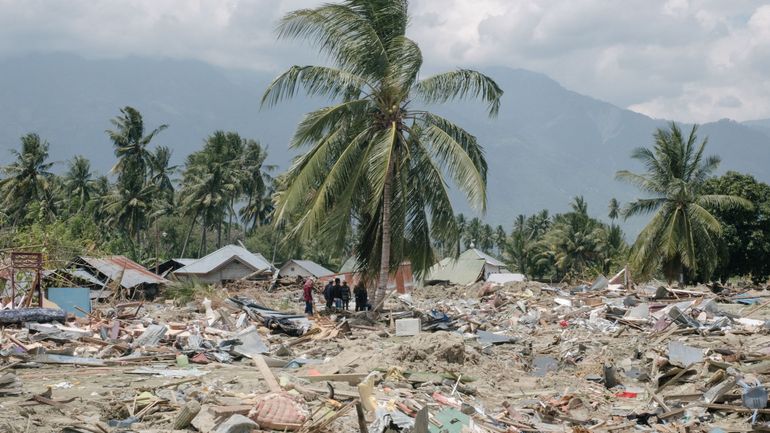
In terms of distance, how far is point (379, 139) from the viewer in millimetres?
18547

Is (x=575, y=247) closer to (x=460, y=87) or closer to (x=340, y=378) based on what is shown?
(x=460, y=87)

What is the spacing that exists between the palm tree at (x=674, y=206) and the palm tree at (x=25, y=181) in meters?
37.4

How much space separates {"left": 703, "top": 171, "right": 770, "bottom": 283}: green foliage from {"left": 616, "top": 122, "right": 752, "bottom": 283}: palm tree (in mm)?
4885

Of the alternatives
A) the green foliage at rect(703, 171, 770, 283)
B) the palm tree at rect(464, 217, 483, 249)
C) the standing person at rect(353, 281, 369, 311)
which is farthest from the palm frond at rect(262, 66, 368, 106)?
the palm tree at rect(464, 217, 483, 249)

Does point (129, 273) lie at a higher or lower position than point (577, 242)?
lower

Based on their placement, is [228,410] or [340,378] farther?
[340,378]

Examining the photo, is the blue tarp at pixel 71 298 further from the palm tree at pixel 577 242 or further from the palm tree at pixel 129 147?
the palm tree at pixel 577 242

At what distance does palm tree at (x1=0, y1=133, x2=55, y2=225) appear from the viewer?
1945 inches

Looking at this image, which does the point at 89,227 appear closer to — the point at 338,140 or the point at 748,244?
the point at 338,140

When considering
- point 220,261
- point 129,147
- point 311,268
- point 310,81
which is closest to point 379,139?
point 310,81

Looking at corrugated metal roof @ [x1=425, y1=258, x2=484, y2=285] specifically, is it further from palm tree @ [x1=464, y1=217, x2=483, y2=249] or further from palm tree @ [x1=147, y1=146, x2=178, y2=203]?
palm tree @ [x1=464, y1=217, x2=483, y2=249]

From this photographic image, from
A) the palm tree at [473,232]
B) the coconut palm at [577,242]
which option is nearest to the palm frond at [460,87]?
the coconut palm at [577,242]

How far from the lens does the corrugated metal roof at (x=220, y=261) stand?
40.8 m

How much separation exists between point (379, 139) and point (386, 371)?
28.0 feet
